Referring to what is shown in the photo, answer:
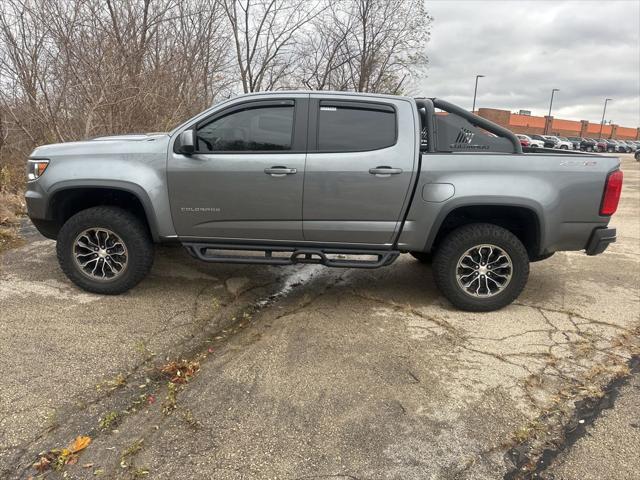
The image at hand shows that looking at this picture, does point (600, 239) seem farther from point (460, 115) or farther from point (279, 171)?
point (279, 171)

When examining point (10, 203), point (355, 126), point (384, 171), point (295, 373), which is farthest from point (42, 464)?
point (10, 203)

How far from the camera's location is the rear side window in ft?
13.3

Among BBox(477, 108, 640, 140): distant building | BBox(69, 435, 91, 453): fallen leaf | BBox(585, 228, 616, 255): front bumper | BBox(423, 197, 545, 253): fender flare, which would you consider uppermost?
BBox(477, 108, 640, 140): distant building

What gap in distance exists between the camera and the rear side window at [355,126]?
4.06m

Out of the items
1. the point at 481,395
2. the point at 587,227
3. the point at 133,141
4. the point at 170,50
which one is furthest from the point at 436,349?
the point at 170,50

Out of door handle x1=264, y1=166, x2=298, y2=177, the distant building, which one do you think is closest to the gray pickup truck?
door handle x1=264, y1=166, x2=298, y2=177

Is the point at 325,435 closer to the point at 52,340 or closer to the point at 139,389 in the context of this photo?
the point at 139,389

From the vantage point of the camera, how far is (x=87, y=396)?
2850 mm

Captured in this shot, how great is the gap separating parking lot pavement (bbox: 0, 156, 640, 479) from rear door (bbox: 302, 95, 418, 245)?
0.81m

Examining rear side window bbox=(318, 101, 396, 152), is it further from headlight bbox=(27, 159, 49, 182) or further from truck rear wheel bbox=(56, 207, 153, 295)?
headlight bbox=(27, 159, 49, 182)

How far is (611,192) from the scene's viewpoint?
3.94 metres

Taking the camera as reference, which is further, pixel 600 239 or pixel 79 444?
pixel 600 239

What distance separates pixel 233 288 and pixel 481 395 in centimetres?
265

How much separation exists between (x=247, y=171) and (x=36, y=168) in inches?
78.3
